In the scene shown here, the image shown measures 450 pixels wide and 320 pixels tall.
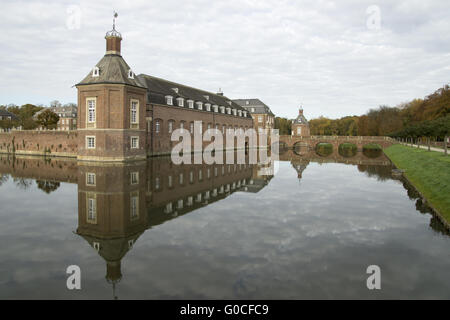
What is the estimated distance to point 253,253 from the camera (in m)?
7.80

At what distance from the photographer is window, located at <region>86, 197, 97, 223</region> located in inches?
418

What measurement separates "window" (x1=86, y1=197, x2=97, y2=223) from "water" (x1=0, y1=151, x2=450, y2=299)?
0.15 feet

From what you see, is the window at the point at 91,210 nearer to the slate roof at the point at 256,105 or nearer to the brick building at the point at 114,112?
the brick building at the point at 114,112

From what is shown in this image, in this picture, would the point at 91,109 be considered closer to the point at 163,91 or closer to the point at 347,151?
the point at 163,91

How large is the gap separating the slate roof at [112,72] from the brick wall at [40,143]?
9.55 m

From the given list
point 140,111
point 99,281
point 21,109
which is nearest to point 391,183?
point 99,281

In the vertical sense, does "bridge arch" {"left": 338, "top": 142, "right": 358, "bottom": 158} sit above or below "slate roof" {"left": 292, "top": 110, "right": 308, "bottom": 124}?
below

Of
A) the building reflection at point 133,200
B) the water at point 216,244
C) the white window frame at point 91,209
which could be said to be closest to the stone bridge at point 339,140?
the building reflection at point 133,200

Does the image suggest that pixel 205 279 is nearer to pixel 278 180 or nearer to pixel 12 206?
pixel 12 206

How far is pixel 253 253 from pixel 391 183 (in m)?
16.0

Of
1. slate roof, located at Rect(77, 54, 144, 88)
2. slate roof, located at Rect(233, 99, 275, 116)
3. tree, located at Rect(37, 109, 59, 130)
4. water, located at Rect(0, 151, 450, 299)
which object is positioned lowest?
water, located at Rect(0, 151, 450, 299)

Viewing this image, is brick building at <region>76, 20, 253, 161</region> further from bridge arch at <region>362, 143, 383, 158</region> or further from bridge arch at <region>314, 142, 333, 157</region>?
bridge arch at <region>362, 143, 383, 158</region>

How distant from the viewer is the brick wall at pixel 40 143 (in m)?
37.5

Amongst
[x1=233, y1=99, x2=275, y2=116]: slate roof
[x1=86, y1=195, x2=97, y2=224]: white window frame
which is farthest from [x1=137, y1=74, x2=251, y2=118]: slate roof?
[x1=233, y1=99, x2=275, y2=116]: slate roof
